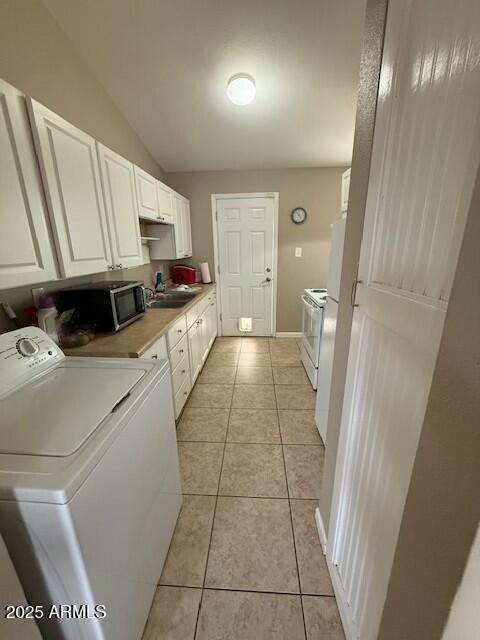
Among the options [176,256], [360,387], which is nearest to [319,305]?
[360,387]

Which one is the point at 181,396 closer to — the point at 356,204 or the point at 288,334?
the point at 356,204

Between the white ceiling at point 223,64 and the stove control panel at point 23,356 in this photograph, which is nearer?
the stove control panel at point 23,356

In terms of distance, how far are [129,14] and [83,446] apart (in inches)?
98.0

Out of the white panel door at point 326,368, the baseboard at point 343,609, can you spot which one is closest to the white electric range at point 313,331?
the white panel door at point 326,368

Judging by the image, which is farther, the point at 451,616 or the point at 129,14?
the point at 129,14

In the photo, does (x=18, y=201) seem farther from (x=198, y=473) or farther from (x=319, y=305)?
(x=319, y=305)

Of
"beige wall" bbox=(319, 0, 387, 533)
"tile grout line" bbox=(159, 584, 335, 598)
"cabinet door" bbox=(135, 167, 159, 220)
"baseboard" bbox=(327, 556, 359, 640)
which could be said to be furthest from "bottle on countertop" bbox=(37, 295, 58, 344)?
"baseboard" bbox=(327, 556, 359, 640)

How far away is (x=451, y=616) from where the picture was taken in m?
0.40

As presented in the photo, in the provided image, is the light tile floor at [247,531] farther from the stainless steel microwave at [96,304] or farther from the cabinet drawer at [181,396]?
the stainless steel microwave at [96,304]

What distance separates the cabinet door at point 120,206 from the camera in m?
1.70

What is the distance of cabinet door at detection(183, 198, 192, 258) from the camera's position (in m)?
3.53

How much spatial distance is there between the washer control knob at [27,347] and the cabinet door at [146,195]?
1455mm

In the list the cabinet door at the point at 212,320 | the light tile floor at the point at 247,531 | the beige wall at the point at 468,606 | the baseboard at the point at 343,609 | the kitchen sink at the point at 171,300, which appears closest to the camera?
the beige wall at the point at 468,606

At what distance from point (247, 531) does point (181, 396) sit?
1.14 metres
